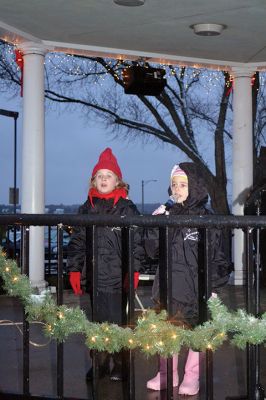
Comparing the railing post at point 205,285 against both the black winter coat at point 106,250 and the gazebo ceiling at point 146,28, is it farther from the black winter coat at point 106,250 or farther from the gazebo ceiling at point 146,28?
the gazebo ceiling at point 146,28

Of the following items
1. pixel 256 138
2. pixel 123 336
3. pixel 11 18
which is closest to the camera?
pixel 123 336

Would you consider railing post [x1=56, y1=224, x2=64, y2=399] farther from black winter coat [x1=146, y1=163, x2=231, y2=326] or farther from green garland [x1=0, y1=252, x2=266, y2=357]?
black winter coat [x1=146, y1=163, x2=231, y2=326]

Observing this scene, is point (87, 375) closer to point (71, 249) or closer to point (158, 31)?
point (71, 249)

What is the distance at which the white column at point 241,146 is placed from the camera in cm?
993

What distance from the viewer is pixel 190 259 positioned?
417cm

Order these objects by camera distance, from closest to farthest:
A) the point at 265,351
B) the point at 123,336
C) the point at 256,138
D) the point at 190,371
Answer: the point at 123,336 → the point at 190,371 → the point at 265,351 → the point at 256,138

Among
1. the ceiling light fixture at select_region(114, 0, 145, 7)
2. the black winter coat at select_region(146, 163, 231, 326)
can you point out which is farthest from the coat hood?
the ceiling light fixture at select_region(114, 0, 145, 7)

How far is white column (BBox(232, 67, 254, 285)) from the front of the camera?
391 inches

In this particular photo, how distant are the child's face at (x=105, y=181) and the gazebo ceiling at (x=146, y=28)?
9.20ft

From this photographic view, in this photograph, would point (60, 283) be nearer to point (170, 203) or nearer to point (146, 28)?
point (170, 203)

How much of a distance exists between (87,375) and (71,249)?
0.87m

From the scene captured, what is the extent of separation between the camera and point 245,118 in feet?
32.9

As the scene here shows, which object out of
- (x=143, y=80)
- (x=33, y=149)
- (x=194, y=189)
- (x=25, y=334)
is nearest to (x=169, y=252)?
(x=25, y=334)

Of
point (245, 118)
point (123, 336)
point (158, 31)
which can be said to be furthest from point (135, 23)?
point (123, 336)
